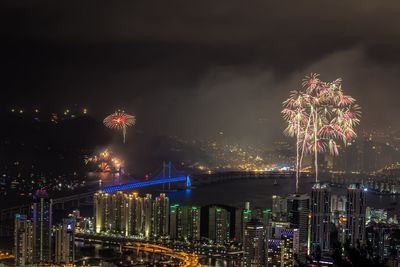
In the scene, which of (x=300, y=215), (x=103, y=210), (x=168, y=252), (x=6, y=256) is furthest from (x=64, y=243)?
(x=300, y=215)

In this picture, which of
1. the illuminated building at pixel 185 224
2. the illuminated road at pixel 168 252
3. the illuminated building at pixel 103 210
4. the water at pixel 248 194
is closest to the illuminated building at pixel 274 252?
the illuminated road at pixel 168 252

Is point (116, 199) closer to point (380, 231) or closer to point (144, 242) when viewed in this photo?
point (144, 242)

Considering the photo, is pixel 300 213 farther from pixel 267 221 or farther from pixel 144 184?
pixel 144 184

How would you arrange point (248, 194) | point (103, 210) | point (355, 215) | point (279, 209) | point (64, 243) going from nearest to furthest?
1. point (64, 243)
2. point (355, 215)
3. point (279, 209)
4. point (103, 210)
5. point (248, 194)

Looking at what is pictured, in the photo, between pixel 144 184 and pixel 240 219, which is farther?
pixel 144 184

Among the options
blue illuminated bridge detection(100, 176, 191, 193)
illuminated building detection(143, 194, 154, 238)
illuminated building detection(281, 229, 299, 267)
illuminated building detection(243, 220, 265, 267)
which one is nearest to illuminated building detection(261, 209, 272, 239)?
illuminated building detection(243, 220, 265, 267)

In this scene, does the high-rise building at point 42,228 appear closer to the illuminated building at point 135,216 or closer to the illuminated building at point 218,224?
the illuminated building at point 135,216

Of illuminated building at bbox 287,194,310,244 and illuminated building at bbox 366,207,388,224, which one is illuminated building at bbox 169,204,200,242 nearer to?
illuminated building at bbox 287,194,310,244
